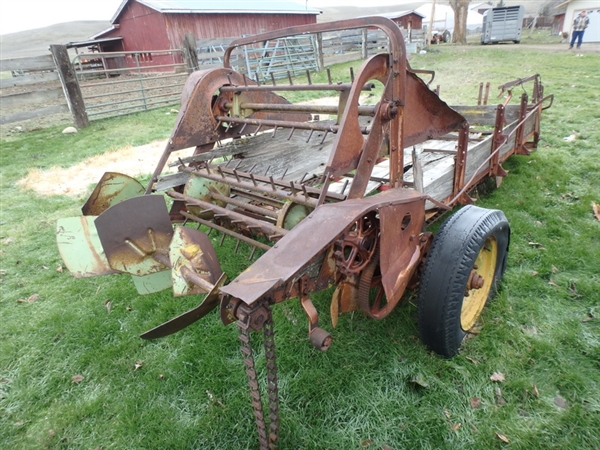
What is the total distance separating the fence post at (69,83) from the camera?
883 centimetres

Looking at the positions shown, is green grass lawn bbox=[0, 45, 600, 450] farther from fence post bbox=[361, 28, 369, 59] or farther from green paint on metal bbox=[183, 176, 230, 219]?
fence post bbox=[361, 28, 369, 59]

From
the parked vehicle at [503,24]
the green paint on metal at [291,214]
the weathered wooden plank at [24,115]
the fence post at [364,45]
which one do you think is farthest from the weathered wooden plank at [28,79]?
the parked vehicle at [503,24]

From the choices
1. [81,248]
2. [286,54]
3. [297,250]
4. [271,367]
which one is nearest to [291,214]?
[297,250]

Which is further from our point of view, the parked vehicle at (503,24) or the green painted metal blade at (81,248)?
the parked vehicle at (503,24)

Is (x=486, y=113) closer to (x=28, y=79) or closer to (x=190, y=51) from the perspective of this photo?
(x=28, y=79)

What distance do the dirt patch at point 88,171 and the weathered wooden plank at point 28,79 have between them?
10.7 ft

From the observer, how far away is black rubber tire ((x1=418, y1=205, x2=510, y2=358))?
2219mm

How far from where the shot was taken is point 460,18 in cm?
2489

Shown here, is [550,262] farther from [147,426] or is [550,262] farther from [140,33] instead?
[140,33]

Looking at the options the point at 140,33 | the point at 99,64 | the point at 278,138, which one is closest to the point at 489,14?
the point at 140,33

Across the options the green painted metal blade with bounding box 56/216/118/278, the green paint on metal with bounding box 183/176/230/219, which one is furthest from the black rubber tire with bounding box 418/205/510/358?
the green painted metal blade with bounding box 56/216/118/278

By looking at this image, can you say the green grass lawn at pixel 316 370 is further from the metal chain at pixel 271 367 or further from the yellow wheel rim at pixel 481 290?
the metal chain at pixel 271 367

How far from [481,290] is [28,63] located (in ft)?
33.2

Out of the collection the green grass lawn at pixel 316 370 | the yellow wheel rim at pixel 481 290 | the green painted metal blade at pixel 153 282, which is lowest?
the green grass lawn at pixel 316 370
